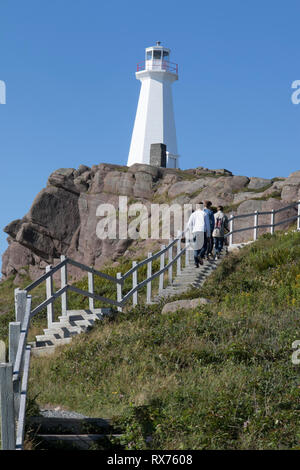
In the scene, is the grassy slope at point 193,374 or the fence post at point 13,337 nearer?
the fence post at point 13,337

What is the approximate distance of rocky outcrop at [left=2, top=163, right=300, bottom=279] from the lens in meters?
33.2

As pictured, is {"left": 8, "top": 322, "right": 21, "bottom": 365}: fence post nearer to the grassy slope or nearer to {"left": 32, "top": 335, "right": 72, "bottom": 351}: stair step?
the grassy slope

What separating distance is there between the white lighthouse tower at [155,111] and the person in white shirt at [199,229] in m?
28.1

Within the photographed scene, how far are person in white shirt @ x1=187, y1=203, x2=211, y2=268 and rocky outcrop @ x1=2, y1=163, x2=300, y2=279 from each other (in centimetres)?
1196

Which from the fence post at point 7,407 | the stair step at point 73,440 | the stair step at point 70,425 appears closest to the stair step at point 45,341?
the stair step at point 70,425

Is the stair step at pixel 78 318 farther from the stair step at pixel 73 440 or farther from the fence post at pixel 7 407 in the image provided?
the fence post at pixel 7 407

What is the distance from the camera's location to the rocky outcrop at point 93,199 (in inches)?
1309

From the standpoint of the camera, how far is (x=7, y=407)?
504 cm

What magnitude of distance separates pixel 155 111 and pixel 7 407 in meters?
46.2

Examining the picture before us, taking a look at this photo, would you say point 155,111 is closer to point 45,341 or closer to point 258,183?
point 258,183

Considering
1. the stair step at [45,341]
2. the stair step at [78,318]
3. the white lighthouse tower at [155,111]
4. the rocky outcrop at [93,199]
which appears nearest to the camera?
the stair step at [45,341]

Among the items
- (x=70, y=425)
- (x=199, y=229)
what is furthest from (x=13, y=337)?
(x=199, y=229)

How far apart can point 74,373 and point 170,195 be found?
24.9 metres
